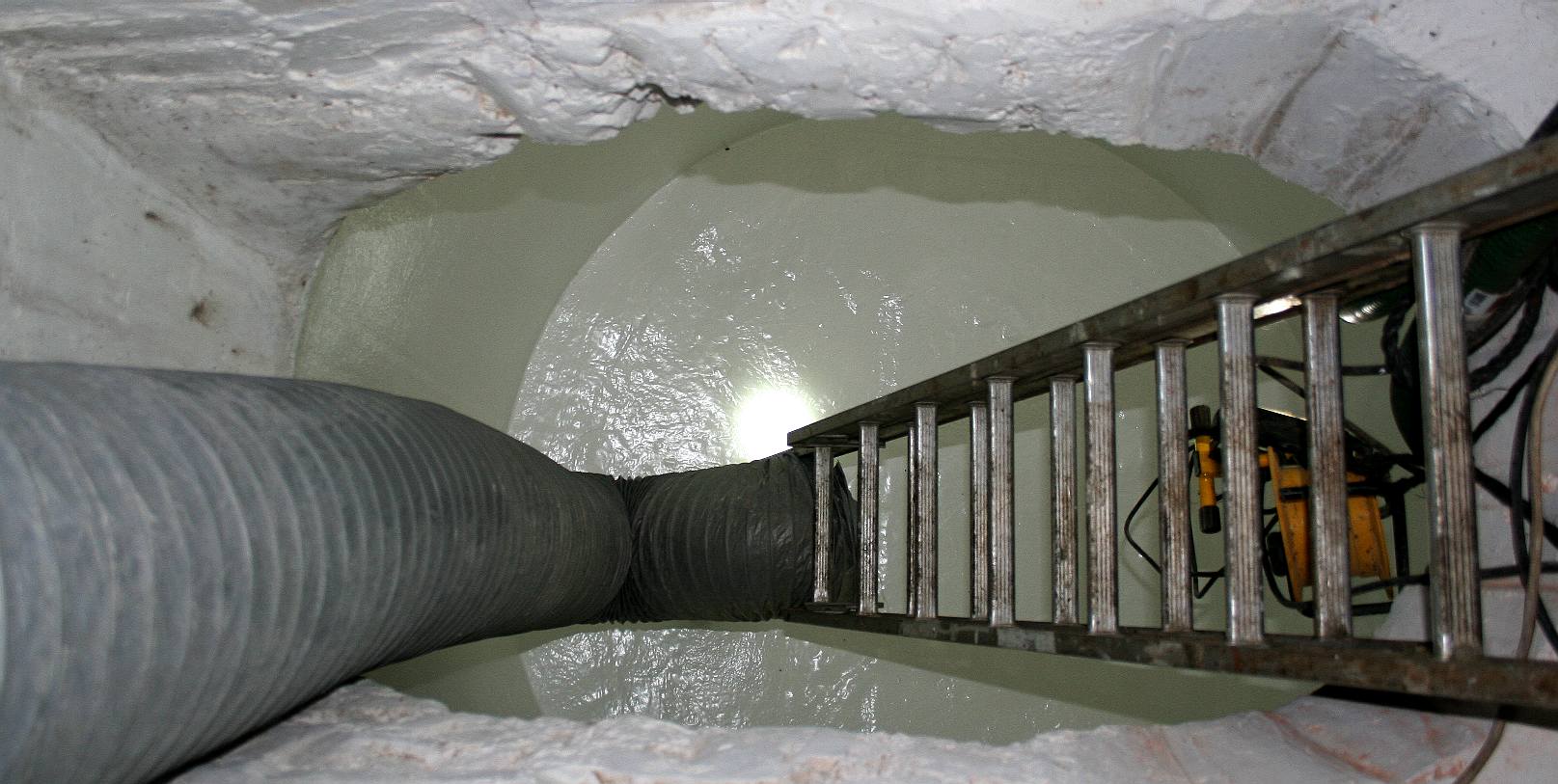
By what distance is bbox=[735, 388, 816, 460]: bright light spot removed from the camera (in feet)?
8.20

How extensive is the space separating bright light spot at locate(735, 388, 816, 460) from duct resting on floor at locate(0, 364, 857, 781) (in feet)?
3.71

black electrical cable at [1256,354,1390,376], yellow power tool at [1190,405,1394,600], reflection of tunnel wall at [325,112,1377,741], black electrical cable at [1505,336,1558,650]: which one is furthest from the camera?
reflection of tunnel wall at [325,112,1377,741]

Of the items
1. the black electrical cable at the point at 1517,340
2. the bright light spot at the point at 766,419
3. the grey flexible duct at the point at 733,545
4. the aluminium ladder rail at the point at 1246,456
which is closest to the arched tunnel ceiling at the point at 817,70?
the black electrical cable at the point at 1517,340

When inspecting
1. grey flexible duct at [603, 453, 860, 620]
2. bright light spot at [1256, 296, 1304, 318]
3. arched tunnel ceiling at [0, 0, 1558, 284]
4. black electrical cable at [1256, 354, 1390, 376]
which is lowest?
grey flexible duct at [603, 453, 860, 620]

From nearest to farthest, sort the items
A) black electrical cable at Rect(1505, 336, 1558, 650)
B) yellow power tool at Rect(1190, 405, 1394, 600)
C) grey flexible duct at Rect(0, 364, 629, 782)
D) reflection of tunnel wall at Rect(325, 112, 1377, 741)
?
grey flexible duct at Rect(0, 364, 629, 782), black electrical cable at Rect(1505, 336, 1558, 650), yellow power tool at Rect(1190, 405, 1394, 600), reflection of tunnel wall at Rect(325, 112, 1377, 741)

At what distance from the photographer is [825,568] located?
1668 millimetres

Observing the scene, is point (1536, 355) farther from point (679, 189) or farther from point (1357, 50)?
point (679, 189)

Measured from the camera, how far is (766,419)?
2514 mm

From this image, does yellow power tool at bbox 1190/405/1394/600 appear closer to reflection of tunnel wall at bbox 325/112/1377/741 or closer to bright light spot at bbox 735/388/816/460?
reflection of tunnel wall at bbox 325/112/1377/741

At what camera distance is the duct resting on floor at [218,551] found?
697 mm

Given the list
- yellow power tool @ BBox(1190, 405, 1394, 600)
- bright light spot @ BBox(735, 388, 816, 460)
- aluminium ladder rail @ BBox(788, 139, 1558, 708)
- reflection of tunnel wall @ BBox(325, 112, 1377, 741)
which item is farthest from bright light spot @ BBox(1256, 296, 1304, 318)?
bright light spot @ BBox(735, 388, 816, 460)

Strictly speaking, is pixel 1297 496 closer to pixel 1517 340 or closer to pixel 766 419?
pixel 1517 340

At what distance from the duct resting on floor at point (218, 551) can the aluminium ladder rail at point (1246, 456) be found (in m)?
0.60

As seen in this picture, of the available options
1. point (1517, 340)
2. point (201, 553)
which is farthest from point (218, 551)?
point (1517, 340)
